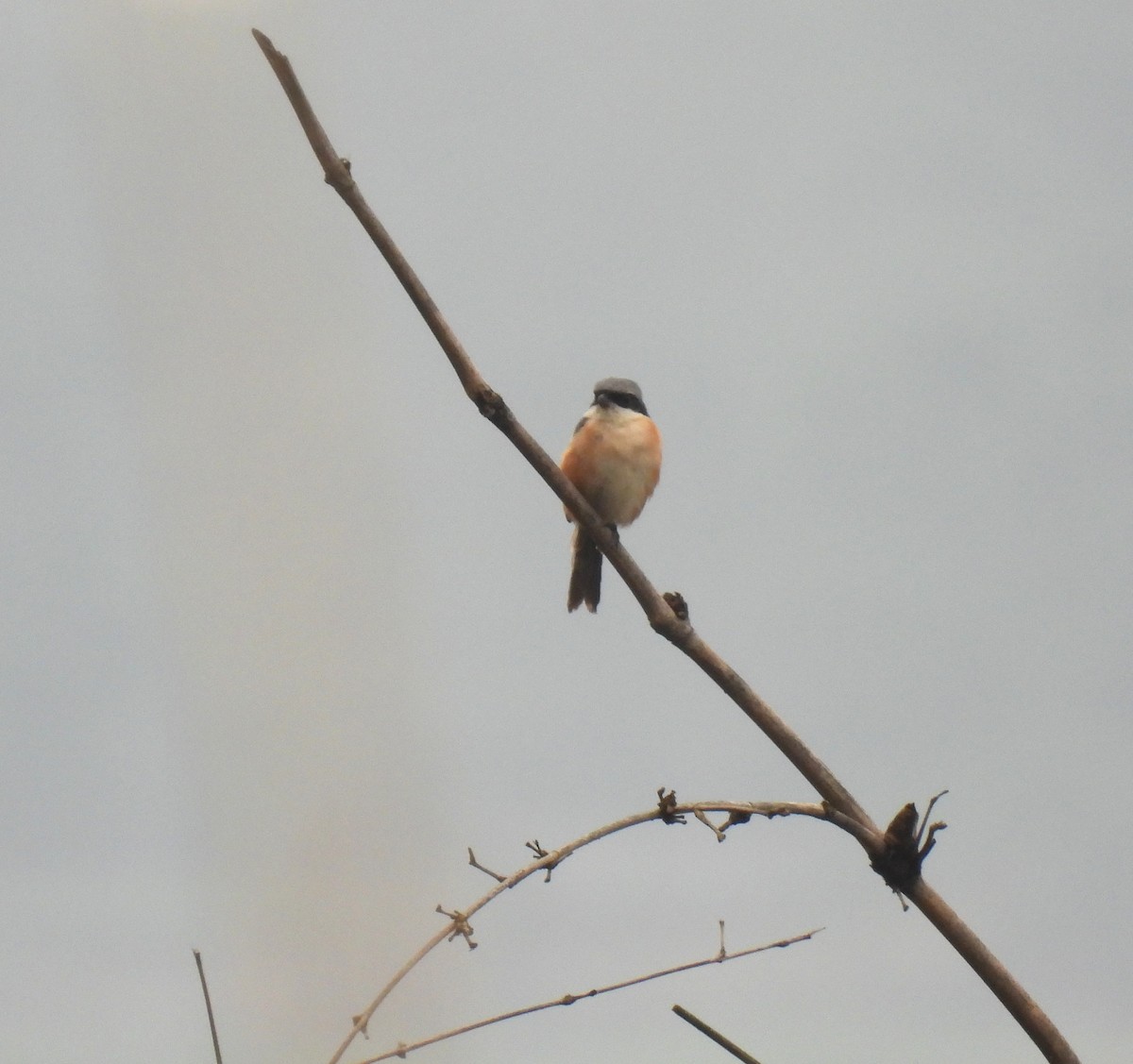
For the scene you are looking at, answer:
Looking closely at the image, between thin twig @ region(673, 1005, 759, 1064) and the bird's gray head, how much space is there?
3.25 metres

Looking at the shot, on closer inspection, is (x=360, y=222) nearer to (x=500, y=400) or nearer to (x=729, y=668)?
(x=500, y=400)

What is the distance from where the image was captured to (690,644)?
1.93m

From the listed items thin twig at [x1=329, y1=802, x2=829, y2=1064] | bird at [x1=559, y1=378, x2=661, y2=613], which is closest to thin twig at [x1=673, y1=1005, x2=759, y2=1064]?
thin twig at [x1=329, y1=802, x2=829, y2=1064]

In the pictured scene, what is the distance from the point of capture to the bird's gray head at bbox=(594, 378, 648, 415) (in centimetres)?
464

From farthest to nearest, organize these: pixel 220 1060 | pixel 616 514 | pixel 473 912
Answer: pixel 616 514 < pixel 473 912 < pixel 220 1060

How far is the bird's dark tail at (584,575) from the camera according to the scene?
181 inches

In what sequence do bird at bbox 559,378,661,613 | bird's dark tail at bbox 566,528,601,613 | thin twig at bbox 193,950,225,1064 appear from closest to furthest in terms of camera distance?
thin twig at bbox 193,950,225,1064 < bird at bbox 559,378,661,613 < bird's dark tail at bbox 566,528,601,613

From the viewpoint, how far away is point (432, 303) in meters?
1.78

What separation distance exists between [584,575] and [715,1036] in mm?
3170

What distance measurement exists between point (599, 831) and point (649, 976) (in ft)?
0.68

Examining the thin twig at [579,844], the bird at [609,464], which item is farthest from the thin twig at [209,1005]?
the bird at [609,464]

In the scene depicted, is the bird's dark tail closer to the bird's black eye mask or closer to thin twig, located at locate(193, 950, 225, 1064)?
the bird's black eye mask

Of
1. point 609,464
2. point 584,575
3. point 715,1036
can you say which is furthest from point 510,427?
point 584,575

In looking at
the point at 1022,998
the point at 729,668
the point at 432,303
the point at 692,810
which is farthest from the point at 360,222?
the point at 1022,998
